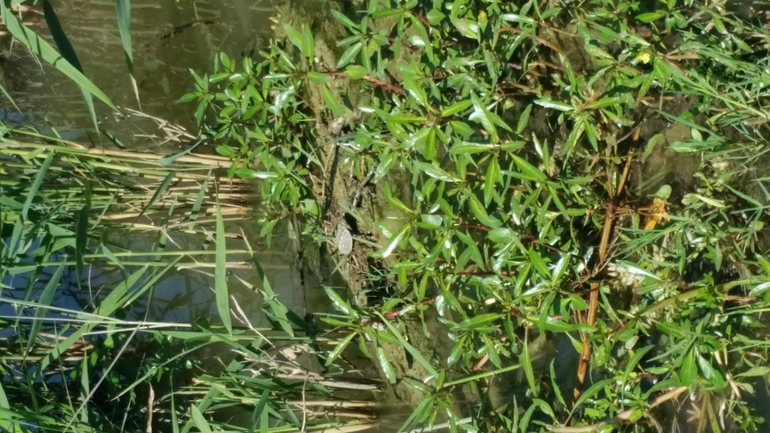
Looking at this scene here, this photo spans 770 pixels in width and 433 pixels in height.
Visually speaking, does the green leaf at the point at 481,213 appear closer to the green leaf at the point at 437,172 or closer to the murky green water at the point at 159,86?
the green leaf at the point at 437,172

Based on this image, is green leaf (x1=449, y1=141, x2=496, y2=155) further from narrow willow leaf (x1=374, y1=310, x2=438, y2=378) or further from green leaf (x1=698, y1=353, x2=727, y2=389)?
green leaf (x1=698, y1=353, x2=727, y2=389)

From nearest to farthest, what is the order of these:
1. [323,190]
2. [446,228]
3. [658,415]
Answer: [446,228], [658,415], [323,190]

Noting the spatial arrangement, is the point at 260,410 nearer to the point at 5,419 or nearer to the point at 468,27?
the point at 5,419

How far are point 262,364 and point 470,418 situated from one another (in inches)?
A: 28.1

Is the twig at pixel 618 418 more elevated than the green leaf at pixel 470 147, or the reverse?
the green leaf at pixel 470 147

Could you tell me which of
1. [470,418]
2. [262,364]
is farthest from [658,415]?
[262,364]

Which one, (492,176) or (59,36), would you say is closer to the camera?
(59,36)

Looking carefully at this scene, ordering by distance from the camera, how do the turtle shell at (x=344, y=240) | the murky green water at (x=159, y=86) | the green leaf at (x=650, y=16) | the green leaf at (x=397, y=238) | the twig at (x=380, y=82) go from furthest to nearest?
the murky green water at (x=159, y=86)
the turtle shell at (x=344, y=240)
the twig at (x=380, y=82)
the green leaf at (x=397, y=238)
the green leaf at (x=650, y=16)

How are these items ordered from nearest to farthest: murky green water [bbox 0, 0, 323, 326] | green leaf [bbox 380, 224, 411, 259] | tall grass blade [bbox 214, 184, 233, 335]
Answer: tall grass blade [bbox 214, 184, 233, 335], green leaf [bbox 380, 224, 411, 259], murky green water [bbox 0, 0, 323, 326]

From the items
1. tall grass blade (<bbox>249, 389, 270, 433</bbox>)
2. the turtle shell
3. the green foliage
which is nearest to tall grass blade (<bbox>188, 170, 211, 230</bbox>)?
the green foliage

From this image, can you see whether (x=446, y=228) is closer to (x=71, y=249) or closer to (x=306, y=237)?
(x=306, y=237)

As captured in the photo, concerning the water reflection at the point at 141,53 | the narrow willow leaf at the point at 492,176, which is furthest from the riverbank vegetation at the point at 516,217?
the water reflection at the point at 141,53

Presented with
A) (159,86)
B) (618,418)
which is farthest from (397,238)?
(159,86)

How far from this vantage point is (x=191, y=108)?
103 inches
